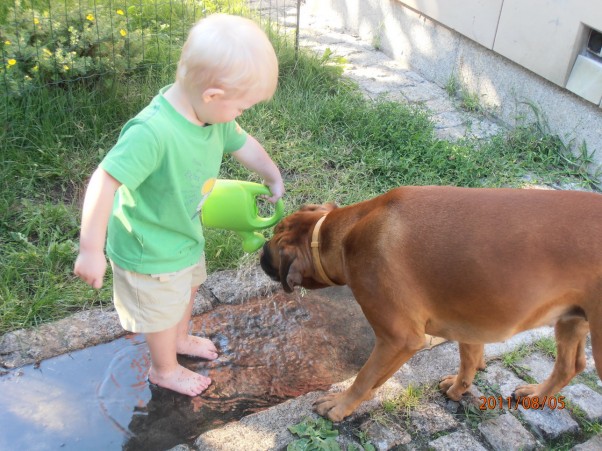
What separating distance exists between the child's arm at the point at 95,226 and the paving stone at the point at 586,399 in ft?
7.16

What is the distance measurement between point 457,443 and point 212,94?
5.71 feet

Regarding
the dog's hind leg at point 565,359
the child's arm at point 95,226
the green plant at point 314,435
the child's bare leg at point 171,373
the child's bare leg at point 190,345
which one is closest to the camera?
the child's arm at point 95,226

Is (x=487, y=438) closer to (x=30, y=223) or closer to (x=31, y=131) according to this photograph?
(x=30, y=223)

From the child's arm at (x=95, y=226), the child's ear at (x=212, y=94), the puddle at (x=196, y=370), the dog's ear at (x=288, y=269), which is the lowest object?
the puddle at (x=196, y=370)

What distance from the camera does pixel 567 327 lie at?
279cm

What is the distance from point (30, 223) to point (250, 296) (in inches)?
53.7

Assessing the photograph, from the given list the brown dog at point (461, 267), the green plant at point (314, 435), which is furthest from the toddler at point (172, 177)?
the green plant at point (314, 435)

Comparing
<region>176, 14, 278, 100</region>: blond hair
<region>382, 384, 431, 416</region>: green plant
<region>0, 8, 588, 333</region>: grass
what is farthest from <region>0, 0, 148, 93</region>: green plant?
<region>382, 384, 431, 416</region>: green plant

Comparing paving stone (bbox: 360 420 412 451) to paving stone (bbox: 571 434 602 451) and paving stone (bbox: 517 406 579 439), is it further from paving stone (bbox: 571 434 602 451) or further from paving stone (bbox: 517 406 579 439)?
paving stone (bbox: 571 434 602 451)

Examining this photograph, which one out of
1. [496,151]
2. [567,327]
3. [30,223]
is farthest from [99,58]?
[567,327]

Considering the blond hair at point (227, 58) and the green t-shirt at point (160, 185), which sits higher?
the blond hair at point (227, 58)

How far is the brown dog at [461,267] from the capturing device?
2441 millimetres

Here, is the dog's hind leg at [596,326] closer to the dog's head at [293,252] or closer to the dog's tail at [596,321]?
the dog's tail at [596,321]

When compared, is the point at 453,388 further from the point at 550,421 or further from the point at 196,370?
the point at 196,370
